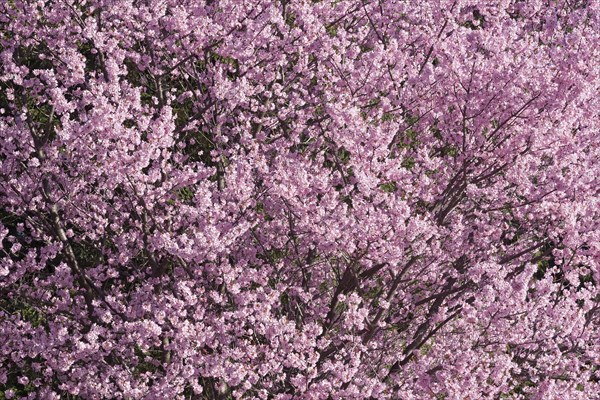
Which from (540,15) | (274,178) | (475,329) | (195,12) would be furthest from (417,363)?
(540,15)

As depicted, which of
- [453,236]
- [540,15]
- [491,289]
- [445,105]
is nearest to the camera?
[491,289]

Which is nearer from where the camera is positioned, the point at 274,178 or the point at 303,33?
the point at 274,178

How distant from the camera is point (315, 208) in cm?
640

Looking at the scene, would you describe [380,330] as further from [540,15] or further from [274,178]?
[540,15]

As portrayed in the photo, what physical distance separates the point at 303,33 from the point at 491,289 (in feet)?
10.5

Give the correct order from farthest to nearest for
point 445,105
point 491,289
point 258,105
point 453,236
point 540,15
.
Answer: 1. point 540,15
2. point 258,105
3. point 445,105
4. point 453,236
5. point 491,289

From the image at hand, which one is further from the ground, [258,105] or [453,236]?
[258,105]

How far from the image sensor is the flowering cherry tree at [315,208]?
638 centimetres

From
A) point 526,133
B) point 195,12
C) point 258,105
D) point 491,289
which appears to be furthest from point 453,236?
point 195,12

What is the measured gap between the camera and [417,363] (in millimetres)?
6758

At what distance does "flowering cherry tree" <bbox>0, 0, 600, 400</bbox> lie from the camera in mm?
6383

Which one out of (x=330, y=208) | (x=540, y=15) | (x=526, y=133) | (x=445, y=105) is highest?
(x=540, y=15)

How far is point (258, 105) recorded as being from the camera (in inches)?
318

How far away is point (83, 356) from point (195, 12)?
11.1 feet
